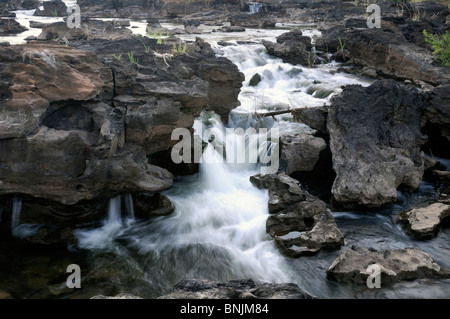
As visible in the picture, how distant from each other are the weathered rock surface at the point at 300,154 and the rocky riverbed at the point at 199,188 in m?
0.03

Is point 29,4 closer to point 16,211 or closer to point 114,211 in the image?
point 16,211

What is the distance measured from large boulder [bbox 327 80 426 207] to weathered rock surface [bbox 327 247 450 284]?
147 cm

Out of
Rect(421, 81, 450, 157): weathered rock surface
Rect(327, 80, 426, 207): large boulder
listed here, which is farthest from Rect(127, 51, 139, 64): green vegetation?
Rect(421, 81, 450, 157): weathered rock surface

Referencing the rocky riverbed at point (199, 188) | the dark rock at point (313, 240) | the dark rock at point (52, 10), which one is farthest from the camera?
the dark rock at point (52, 10)

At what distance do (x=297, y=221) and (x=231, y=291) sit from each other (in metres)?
2.55

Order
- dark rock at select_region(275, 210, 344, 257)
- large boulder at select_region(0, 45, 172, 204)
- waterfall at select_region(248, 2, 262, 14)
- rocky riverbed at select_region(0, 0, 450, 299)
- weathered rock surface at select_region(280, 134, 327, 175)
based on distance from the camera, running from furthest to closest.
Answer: waterfall at select_region(248, 2, 262, 14), weathered rock surface at select_region(280, 134, 327, 175), dark rock at select_region(275, 210, 344, 257), large boulder at select_region(0, 45, 172, 204), rocky riverbed at select_region(0, 0, 450, 299)

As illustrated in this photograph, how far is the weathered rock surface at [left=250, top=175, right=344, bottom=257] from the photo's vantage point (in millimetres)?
5348

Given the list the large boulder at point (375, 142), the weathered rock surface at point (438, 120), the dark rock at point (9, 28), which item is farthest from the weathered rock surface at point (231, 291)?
the dark rock at point (9, 28)

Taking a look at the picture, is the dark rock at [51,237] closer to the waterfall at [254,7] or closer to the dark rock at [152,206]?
the dark rock at [152,206]

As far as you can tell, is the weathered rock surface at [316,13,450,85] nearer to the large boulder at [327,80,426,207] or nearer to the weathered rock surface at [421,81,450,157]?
the weathered rock surface at [421,81,450,157]

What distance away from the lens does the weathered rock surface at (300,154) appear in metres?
7.13

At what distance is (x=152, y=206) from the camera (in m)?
6.19

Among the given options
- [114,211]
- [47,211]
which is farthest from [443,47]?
[47,211]

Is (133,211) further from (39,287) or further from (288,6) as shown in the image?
(288,6)
